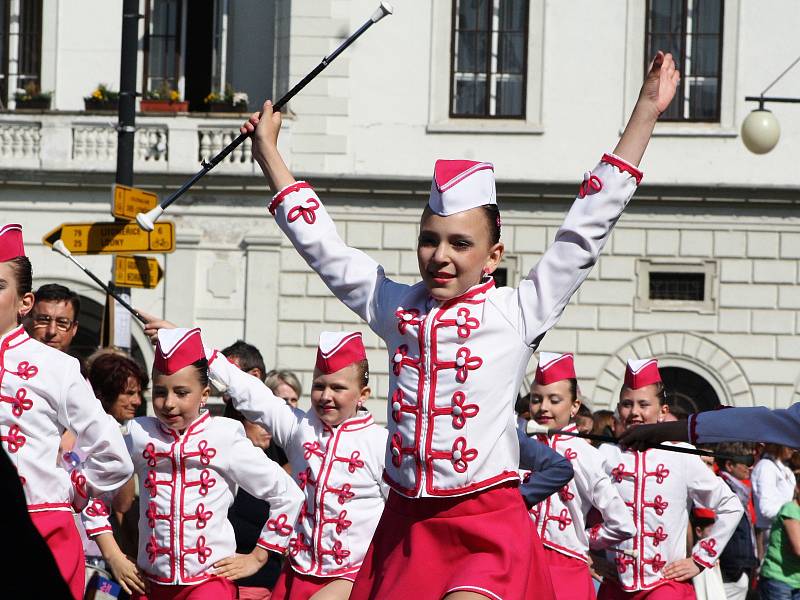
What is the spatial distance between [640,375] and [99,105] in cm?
1640

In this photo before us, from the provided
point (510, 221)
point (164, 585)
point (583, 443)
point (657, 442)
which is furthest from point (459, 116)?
point (657, 442)

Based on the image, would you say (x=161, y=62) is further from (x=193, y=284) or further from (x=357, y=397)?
(x=357, y=397)

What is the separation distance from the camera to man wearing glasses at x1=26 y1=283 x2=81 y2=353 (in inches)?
357

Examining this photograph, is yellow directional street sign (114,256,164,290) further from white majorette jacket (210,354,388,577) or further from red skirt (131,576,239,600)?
red skirt (131,576,239,600)

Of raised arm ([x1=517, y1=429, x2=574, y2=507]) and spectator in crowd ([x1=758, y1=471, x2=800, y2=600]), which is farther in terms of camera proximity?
spectator in crowd ([x1=758, y1=471, x2=800, y2=600])

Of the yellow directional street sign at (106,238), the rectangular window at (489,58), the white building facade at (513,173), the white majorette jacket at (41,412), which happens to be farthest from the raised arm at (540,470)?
the rectangular window at (489,58)

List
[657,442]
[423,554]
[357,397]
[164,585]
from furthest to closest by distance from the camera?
[357,397], [164,585], [657,442], [423,554]

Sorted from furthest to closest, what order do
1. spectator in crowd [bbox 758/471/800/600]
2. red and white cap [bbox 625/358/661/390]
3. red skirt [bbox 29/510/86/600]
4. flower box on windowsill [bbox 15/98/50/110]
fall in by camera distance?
flower box on windowsill [bbox 15/98/50/110] < spectator in crowd [bbox 758/471/800/600] < red and white cap [bbox 625/358/661/390] < red skirt [bbox 29/510/86/600]

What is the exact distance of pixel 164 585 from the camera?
26.7 feet

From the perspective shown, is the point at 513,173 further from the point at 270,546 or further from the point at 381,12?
the point at 270,546

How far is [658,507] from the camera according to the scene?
9914 mm

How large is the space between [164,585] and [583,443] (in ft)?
9.19

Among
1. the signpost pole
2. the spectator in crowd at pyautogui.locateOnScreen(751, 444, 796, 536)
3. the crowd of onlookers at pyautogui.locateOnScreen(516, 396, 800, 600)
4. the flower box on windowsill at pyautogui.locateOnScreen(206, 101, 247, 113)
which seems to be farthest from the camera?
the flower box on windowsill at pyautogui.locateOnScreen(206, 101, 247, 113)

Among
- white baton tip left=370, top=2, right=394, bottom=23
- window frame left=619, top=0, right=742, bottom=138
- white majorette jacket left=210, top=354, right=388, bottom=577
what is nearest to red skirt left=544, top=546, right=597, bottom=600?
white majorette jacket left=210, top=354, right=388, bottom=577
